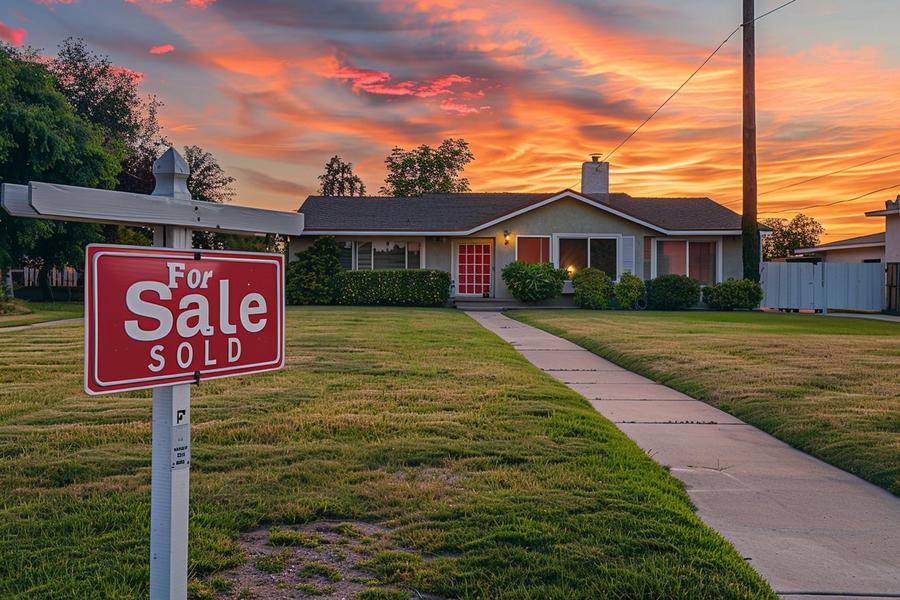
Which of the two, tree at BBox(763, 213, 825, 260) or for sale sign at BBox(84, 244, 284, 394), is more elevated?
tree at BBox(763, 213, 825, 260)

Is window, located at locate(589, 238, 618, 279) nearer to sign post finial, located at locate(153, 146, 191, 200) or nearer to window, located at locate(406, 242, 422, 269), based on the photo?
window, located at locate(406, 242, 422, 269)

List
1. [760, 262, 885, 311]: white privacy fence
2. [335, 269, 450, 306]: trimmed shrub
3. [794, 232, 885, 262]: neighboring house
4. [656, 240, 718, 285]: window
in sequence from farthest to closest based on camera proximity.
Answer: [794, 232, 885, 262]: neighboring house < [656, 240, 718, 285]: window < [760, 262, 885, 311]: white privacy fence < [335, 269, 450, 306]: trimmed shrub

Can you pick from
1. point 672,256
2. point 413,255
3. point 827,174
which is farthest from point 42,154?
point 827,174

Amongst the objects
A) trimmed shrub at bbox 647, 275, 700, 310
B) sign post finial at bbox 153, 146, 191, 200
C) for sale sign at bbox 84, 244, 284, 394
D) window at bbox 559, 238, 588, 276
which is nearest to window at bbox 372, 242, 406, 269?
window at bbox 559, 238, 588, 276

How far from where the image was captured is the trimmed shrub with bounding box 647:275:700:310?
25359mm

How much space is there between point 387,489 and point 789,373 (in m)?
6.87

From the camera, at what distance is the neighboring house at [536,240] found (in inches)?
1056

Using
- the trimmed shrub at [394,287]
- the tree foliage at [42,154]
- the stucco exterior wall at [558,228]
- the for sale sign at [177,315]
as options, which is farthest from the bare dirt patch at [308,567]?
the stucco exterior wall at [558,228]

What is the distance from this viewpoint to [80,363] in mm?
10180

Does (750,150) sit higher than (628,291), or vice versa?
(750,150)

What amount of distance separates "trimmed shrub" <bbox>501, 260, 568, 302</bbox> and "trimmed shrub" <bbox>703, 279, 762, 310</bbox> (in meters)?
5.11

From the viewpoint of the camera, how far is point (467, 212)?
97.1ft

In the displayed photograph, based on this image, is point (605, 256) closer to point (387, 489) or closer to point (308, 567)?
point (387, 489)

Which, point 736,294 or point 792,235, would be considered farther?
point 792,235
